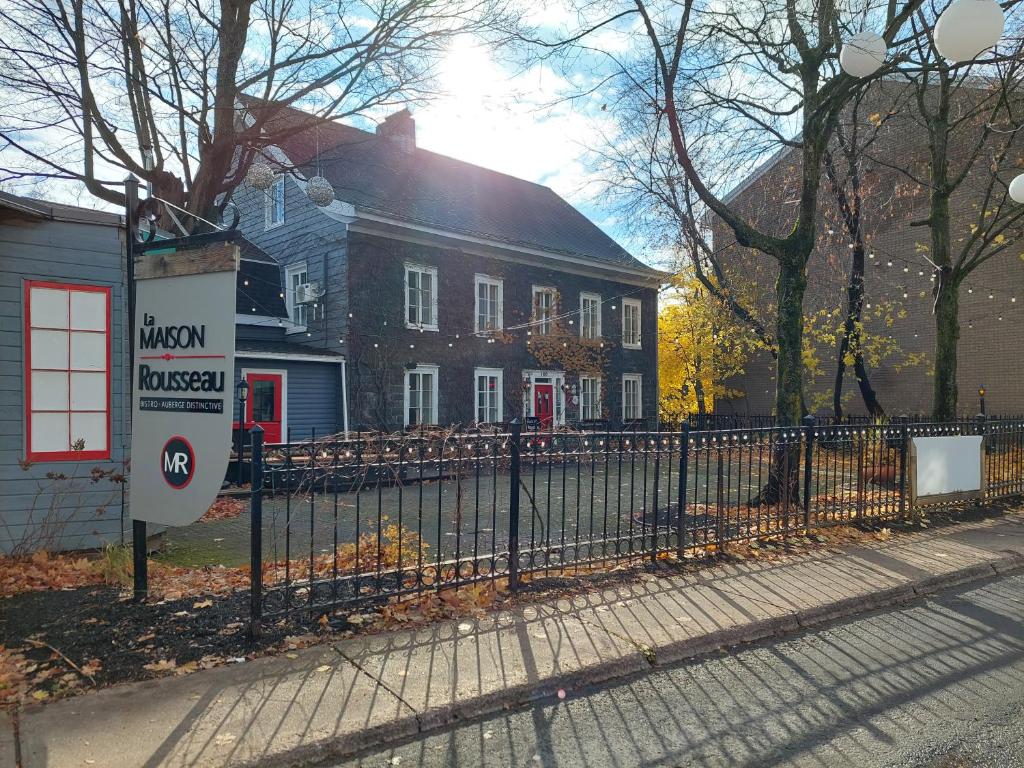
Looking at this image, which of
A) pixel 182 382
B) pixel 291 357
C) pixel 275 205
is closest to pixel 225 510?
pixel 291 357

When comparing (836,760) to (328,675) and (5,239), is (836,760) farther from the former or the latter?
(5,239)

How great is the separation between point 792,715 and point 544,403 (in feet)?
61.2

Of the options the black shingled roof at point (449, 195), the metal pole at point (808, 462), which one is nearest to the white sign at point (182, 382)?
the metal pole at point (808, 462)

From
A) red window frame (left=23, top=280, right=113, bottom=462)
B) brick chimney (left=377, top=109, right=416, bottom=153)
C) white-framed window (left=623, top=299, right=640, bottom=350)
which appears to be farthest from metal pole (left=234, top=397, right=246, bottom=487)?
white-framed window (left=623, top=299, right=640, bottom=350)

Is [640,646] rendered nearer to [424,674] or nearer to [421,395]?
[424,674]

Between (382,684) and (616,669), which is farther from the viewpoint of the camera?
(616,669)

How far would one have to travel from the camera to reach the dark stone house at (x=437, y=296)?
1822 cm

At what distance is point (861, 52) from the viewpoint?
25.0ft

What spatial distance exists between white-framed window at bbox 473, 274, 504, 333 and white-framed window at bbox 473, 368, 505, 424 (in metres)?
1.37

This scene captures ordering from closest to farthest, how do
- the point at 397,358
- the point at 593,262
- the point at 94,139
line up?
the point at 94,139 → the point at 397,358 → the point at 593,262

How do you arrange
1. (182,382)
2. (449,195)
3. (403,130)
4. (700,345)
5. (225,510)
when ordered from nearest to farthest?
(182,382), (225,510), (449,195), (403,130), (700,345)

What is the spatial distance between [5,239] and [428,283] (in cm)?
1359

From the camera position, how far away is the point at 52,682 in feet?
13.1

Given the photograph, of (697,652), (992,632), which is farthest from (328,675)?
(992,632)
